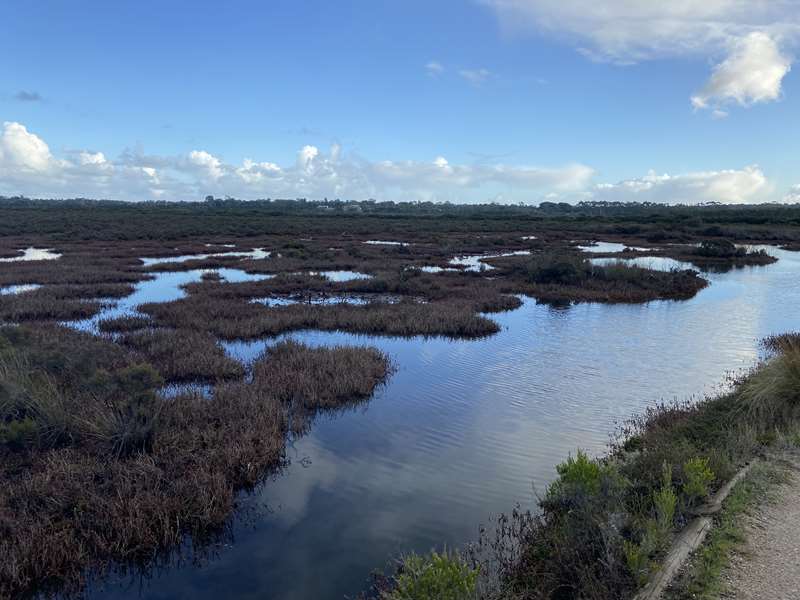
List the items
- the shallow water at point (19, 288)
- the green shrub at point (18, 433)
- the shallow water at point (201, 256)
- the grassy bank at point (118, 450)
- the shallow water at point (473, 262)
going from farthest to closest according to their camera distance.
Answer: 1. the shallow water at point (201, 256)
2. the shallow water at point (473, 262)
3. the shallow water at point (19, 288)
4. the green shrub at point (18, 433)
5. the grassy bank at point (118, 450)

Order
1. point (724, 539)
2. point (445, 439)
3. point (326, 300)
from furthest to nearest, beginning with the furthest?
point (326, 300)
point (445, 439)
point (724, 539)

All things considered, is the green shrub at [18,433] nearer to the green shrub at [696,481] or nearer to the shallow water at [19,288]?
the green shrub at [696,481]

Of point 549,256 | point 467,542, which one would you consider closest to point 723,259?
point 549,256

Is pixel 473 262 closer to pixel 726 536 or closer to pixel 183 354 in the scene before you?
pixel 183 354

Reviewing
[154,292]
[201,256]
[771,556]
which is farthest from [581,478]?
[201,256]

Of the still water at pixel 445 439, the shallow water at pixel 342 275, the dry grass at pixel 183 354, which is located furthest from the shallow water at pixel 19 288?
the still water at pixel 445 439

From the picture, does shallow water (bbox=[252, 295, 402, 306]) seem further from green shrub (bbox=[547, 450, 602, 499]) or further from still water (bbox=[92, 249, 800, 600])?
green shrub (bbox=[547, 450, 602, 499])
